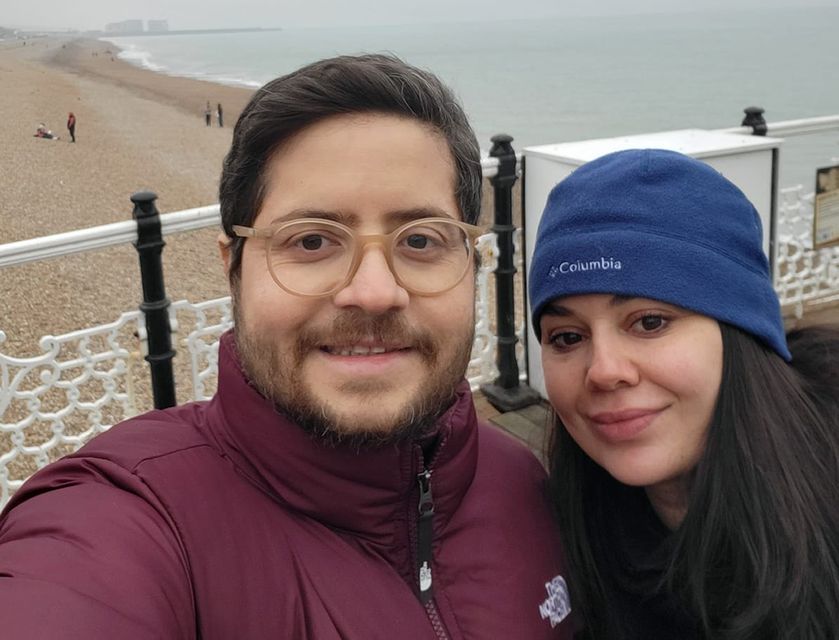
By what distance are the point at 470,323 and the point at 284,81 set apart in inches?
21.4

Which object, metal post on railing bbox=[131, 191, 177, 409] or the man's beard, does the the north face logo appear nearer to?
the man's beard

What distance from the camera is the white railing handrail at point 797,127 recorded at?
4.94m

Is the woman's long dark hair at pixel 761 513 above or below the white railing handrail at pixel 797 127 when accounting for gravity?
below

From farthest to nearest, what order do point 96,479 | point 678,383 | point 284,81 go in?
point 678,383, point 284,81, point 96,479

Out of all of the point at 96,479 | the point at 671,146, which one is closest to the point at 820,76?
the point at 671,146

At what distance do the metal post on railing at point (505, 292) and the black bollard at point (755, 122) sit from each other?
1.73 m

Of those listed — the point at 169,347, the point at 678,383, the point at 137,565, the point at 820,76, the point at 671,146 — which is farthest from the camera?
the point at 820,76

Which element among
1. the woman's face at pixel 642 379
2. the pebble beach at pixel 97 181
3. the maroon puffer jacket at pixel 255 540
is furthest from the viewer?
the pebble beach at pixel 97 181

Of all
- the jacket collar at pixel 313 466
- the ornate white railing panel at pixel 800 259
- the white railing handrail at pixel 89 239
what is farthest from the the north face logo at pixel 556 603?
the ornate white railing panel at pixel 800 259

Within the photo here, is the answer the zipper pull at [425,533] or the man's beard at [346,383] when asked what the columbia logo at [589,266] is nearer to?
the man's beard at [346,383]

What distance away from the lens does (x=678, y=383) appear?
1639mm

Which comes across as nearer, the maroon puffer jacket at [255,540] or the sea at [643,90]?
the maroon puffer jacket at [255,540]

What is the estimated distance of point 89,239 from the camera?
2953 millimetres

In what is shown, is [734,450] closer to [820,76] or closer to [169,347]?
[169,347]
